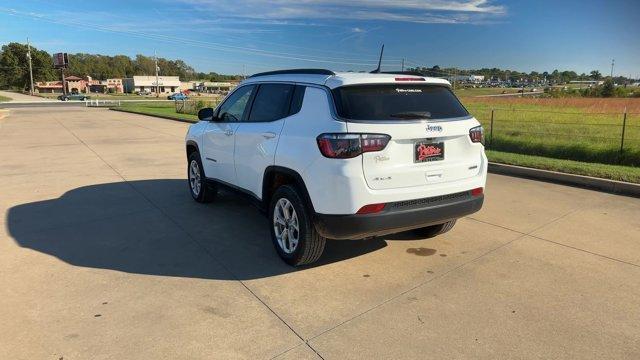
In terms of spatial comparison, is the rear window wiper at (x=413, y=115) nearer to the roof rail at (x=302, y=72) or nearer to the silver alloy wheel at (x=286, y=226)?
the roof rail at (x=302, y=72)

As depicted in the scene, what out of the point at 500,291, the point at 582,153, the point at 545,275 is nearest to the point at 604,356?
the point at 500,291

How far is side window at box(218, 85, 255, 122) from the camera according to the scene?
537 cm

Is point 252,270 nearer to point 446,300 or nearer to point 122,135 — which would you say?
point 446,300

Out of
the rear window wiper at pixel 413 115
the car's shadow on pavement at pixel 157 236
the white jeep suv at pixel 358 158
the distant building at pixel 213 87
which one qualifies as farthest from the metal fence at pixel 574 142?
the distant building at pixel 213 87

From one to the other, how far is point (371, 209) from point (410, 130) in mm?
730

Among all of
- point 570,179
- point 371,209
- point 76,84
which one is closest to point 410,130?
point 371,209

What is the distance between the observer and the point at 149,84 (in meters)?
131

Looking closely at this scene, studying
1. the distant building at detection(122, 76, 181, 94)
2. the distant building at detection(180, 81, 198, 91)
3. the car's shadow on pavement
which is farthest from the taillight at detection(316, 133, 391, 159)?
the distant building at detection(180, 81, 198, 91)

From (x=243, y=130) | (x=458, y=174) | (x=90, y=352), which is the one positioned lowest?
(x=90, y=352)

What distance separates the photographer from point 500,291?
12.6 ft

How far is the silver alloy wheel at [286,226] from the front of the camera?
425cm

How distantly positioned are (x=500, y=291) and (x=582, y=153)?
26.6ft

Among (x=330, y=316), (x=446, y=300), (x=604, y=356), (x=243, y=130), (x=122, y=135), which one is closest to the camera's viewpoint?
(x=604, y=356)

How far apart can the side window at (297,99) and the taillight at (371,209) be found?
1142 millimetres
